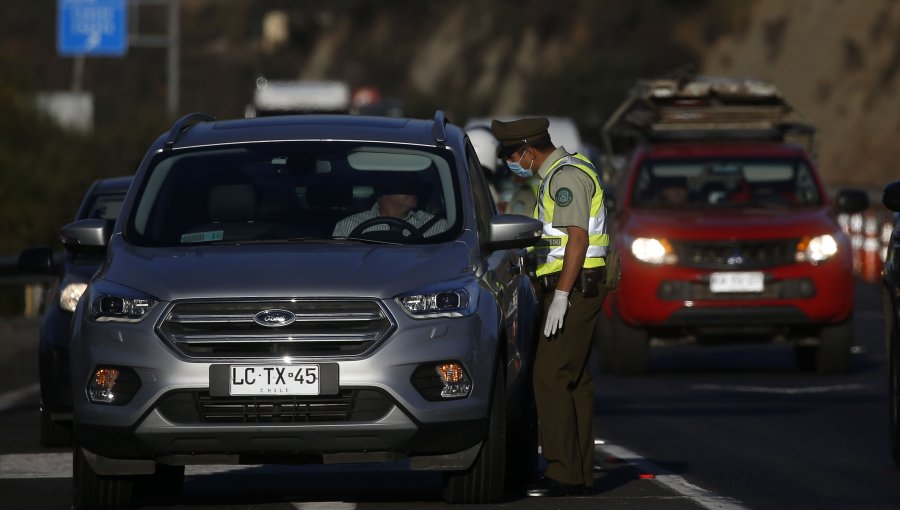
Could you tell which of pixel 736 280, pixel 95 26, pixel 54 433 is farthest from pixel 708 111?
pixel 95 26

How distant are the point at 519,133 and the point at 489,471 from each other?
1.65m

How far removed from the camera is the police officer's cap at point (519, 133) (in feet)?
34.2

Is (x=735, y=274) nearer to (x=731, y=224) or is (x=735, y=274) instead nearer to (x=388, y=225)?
(x=731, y=224)

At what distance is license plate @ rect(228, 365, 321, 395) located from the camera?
9195 mm

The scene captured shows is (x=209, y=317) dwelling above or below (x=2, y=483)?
above

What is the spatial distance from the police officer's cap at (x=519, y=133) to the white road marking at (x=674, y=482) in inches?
69.6

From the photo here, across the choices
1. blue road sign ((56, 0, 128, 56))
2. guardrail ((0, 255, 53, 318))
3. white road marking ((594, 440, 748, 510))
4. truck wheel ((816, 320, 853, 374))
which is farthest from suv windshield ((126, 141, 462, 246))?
blue road sign ((56, 0, 128, 56))

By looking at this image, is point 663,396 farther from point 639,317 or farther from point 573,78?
point 573,78

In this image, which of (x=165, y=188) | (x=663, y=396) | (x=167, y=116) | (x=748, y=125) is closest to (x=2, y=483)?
(x=165, y=188)

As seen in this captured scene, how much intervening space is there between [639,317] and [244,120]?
745cm

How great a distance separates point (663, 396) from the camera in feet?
53.6

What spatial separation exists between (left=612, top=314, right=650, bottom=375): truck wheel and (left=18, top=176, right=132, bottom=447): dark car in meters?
5.51

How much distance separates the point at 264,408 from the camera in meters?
9.24

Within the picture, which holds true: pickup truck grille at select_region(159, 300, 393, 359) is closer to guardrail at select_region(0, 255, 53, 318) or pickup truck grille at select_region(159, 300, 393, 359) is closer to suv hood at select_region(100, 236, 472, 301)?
suv hood at select_region(100, 236, 472, 301)
